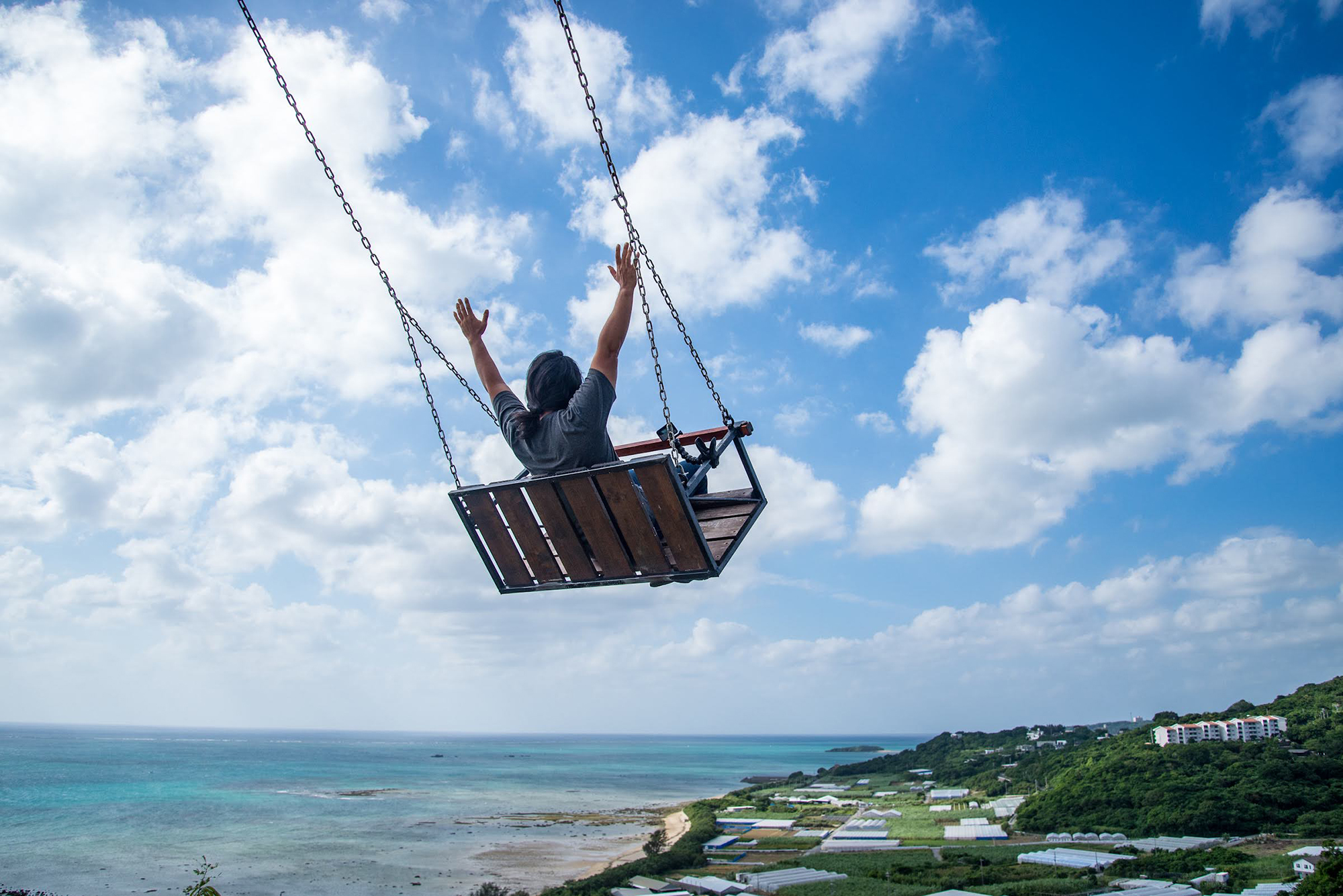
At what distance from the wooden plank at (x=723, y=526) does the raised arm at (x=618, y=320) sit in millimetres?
1172

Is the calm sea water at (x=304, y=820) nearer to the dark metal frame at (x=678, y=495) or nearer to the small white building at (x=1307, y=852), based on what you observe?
the small white building at (x=1307, y=852)

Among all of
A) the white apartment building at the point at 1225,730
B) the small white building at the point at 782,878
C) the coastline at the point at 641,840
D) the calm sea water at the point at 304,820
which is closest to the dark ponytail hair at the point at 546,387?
the small white building at the point at 782,878

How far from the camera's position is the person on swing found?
3.66m

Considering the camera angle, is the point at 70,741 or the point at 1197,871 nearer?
the point at 1197,871

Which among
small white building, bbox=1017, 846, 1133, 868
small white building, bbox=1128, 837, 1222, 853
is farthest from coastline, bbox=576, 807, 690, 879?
small white building, bbox=1128, 837, 1222, 853

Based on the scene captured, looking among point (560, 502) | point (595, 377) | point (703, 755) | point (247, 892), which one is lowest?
point (703, 755)

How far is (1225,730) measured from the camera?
62594 mm

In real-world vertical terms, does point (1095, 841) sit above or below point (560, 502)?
below

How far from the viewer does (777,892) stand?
29.8m

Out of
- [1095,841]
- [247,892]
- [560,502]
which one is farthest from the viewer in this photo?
[1095,841]

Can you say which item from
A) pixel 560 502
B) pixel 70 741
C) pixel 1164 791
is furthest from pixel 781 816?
pixel 70 741

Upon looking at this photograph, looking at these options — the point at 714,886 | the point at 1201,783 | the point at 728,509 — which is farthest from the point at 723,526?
the point at 1201,783

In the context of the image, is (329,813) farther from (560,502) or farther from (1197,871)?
(560,502)

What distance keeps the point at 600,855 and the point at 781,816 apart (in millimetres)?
18415
